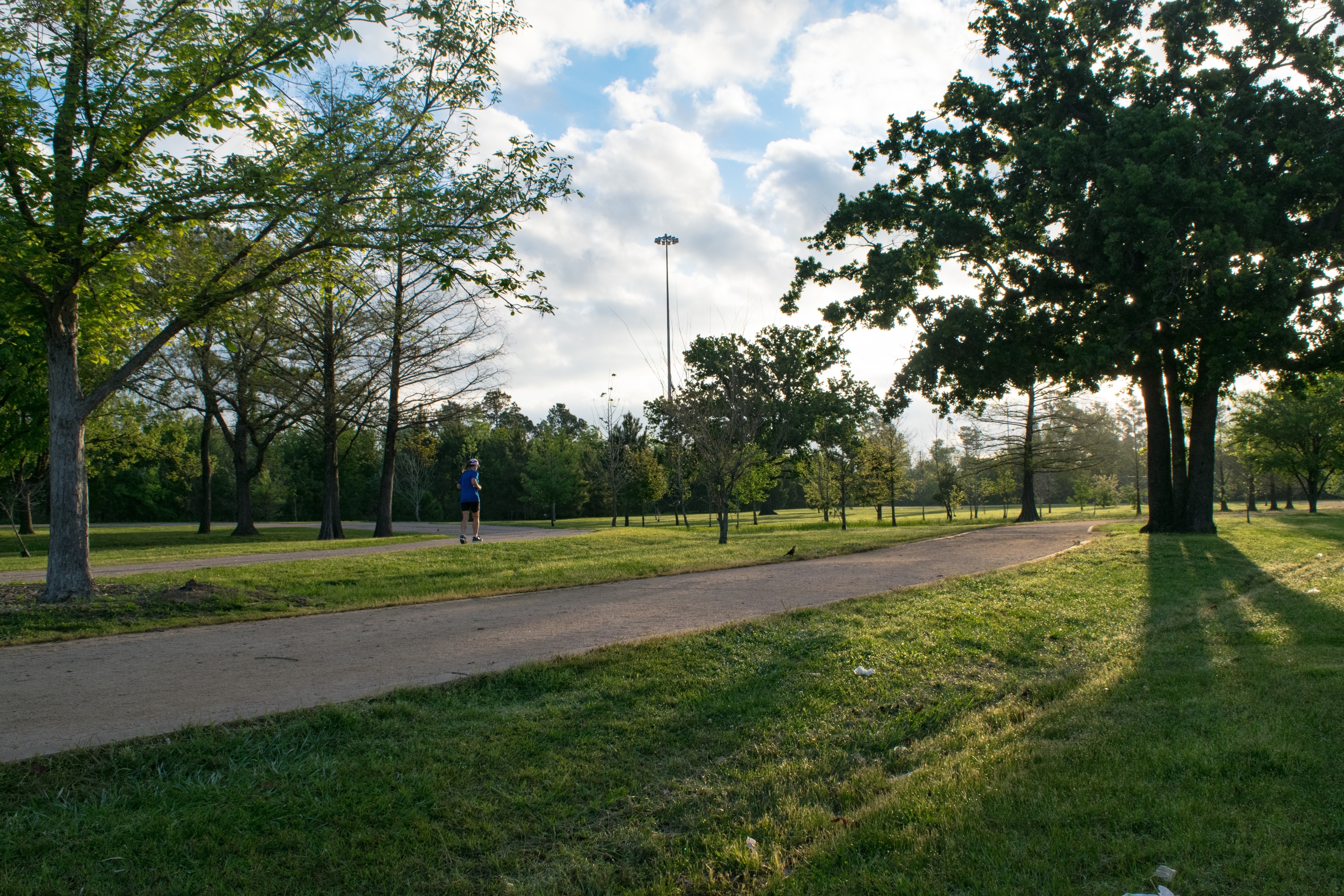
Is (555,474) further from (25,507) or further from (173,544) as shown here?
(25,507)

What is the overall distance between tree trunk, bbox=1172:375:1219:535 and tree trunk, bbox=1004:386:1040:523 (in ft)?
61.3

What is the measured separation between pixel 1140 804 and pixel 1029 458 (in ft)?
→ 130

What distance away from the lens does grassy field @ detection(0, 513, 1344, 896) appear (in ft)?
9.20

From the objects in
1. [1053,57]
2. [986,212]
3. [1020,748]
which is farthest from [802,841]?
[1053,57]

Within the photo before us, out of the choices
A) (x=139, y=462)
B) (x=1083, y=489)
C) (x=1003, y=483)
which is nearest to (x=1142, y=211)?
(x=1003, y=483)

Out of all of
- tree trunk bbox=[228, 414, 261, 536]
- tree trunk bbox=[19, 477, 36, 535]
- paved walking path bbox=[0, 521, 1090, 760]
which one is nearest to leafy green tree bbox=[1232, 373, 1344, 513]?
paved walking path bbox=[0, 521, 1090, 760]

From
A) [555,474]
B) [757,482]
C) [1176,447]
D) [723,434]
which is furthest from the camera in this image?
[555,474]

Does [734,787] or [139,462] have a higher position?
[139,462]

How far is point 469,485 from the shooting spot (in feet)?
52.7

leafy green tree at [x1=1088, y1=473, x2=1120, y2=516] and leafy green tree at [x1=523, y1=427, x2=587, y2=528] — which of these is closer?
leafy green tree at [x1=523, y1=427, x2=587, y2=528]

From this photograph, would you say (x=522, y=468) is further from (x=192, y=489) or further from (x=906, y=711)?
(x=906, y=711)

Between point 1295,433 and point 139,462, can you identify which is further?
point 139,462

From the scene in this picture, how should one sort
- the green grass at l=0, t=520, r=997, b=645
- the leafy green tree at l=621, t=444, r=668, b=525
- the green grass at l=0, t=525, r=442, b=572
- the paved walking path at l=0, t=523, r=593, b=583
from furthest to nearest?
the leafy green tree at l=621, t=444, r=668, b=525 < the green grass at l=0, t=525, r=442, b=572 < the paved walking path at l=0, t=523, r=593, b=583 < the green grass at l=0, t=520, r=997, b=645

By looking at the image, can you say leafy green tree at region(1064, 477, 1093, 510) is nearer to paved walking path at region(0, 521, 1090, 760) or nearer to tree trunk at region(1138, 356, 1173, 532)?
tree trunk at region(1138, 356, 1173, 532)
